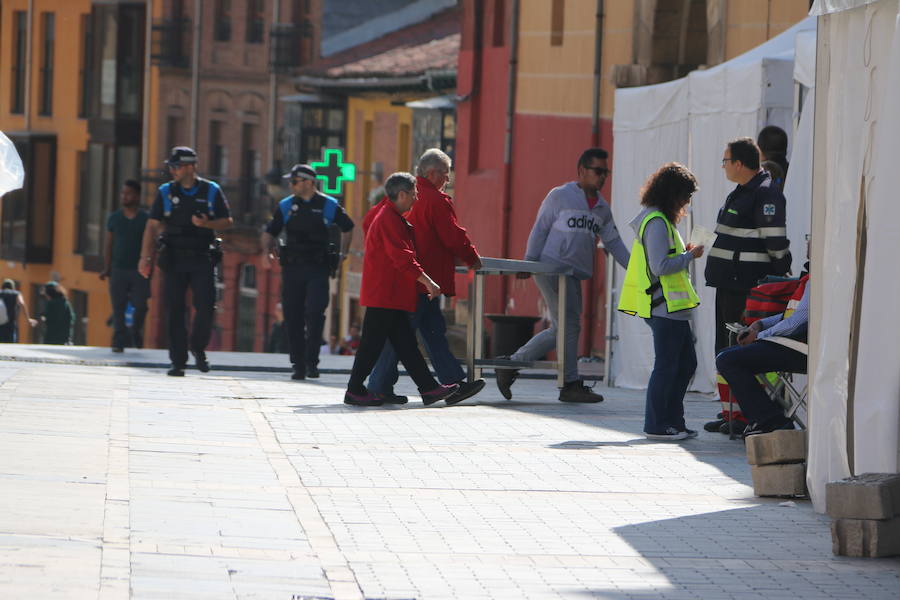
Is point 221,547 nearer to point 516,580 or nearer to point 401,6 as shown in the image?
point 516,580

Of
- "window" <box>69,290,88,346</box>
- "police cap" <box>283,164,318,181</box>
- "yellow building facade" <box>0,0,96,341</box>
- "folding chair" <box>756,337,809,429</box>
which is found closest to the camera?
"folding chair" <box>756,337,809,429</box>

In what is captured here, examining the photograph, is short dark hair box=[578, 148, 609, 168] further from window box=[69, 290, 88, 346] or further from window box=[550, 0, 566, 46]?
window box=[69, 290, 88, 346]

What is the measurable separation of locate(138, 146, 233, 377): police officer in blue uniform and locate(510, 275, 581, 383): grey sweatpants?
2.76 meters

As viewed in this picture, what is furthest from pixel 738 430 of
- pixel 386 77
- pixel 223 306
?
pixel 223 306

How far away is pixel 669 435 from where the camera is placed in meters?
12.6

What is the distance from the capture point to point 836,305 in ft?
30.2

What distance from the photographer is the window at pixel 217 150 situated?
5431 centimetres

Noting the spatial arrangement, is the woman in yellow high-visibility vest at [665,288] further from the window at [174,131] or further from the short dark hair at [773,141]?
the window at [174,131]

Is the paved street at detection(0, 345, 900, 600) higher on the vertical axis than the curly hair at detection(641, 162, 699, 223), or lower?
lower

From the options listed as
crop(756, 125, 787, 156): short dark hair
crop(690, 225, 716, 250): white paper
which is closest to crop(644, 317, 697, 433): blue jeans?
crop(690, 225, 716, 250): white paper

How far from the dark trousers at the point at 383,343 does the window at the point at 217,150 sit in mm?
40447

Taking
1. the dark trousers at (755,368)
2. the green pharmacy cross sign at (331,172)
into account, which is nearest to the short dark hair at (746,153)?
the dark trousers at (755,368)

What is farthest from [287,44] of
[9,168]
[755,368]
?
[755,368]

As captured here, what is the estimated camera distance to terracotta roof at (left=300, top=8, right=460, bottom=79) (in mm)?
43688
